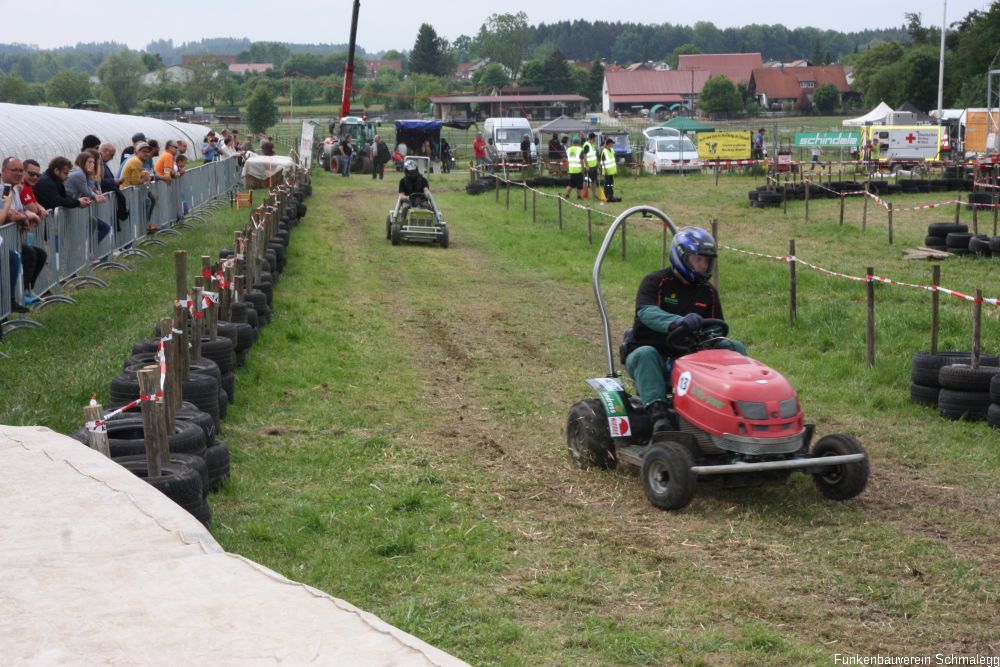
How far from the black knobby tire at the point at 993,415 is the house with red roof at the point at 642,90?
4903 inches

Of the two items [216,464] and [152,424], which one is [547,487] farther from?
[152,424]

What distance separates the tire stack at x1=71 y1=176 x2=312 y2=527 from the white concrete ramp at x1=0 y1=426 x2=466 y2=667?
38cm

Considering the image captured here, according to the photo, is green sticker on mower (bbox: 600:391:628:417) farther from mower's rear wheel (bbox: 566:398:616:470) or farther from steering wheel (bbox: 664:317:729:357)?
steering wheel (bbox: 664:317:729:357)

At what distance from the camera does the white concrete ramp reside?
4.23 metres

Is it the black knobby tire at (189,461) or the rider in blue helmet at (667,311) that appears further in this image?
the rider in blue helmet at (667,311)

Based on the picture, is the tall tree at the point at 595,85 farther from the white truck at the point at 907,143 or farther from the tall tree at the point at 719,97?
the white truck at the point at 907,143

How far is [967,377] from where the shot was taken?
382 inches

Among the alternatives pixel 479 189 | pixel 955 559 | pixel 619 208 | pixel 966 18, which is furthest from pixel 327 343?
pixel 966 18

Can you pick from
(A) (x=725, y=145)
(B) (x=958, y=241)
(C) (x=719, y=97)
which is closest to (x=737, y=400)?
(B) (x=958, y=241)

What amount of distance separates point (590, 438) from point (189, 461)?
108 inches

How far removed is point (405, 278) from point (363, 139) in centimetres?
3758

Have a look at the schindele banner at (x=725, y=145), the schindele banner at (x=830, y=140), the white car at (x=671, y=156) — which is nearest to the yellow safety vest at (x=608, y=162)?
the white car at (x=671, y=156)

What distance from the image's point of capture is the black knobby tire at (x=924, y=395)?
10215 mm

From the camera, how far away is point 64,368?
10797 millimetres
